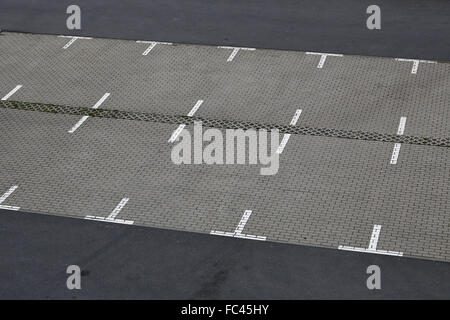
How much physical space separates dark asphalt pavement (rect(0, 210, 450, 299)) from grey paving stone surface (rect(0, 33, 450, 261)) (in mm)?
425

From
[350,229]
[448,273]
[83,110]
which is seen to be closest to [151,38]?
[83,110]

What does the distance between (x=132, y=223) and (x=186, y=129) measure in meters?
3.92

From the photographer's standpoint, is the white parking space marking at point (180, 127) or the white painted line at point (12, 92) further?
the white painted line at point (12, 92)

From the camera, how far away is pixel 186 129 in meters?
19.1

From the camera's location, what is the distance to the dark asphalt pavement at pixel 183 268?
13.8m

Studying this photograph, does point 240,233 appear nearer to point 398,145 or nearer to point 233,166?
point 233,166

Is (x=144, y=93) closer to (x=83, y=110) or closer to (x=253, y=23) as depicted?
(x=83, y=110)

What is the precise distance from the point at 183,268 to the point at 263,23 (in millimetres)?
11991

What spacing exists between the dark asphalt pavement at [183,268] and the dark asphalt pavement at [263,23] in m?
9.41

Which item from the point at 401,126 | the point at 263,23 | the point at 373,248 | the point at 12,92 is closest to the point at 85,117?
the point at 12,92

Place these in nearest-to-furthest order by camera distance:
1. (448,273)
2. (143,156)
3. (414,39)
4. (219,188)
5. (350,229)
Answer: (448,273) < (350,229) < (219,188) < (143,156) < (414,39)

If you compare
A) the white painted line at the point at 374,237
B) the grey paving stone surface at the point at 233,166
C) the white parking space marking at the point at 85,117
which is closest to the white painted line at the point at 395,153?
the grey paving stone surface at the point at 233,166

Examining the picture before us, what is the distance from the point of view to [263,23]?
81.1 feet

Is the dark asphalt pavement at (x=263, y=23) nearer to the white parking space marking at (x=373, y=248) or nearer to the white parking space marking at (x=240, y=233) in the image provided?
the white parking space marking at (x=373, y=248)
